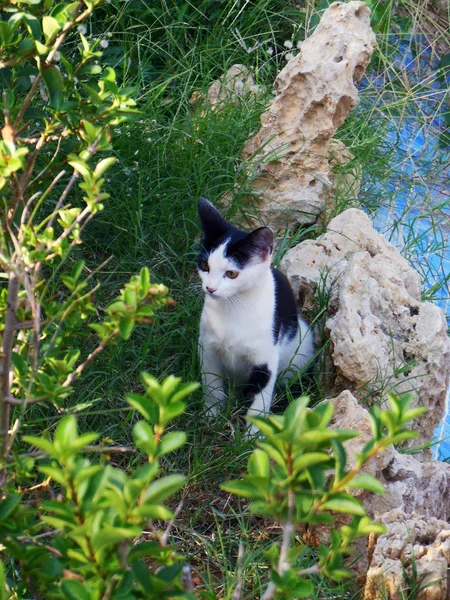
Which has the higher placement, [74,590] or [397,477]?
[74,590]

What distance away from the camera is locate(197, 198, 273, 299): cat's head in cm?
264

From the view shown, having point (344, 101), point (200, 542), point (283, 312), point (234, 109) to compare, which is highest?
point (344, 101)

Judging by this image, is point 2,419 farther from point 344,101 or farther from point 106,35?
point 106,35

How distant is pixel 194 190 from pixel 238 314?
754 millimetres

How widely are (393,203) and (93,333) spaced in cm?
186

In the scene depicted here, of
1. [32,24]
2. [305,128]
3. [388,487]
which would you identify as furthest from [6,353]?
[305,128]

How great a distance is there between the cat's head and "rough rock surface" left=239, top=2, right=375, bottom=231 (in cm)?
65

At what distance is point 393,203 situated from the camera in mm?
4082

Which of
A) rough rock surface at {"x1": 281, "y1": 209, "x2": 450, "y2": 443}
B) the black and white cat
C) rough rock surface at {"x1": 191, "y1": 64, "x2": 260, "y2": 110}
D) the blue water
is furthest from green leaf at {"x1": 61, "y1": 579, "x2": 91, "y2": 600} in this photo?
rough rock surface at {"x1": 191, "y1": 64, "x2": 260, "y2": 110}

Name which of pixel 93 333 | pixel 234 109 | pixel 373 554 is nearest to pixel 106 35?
pixel 234 109

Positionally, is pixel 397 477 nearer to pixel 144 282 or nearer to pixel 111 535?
pixel 144 282

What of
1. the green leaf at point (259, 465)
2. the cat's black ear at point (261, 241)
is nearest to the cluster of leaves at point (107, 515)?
the green leaf at point (259, 465)

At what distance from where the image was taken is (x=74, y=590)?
1097 mm

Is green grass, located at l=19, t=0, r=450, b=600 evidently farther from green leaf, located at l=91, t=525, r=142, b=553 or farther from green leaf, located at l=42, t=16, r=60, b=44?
green leaf, located at l=42, t=16, r=60, b=44
